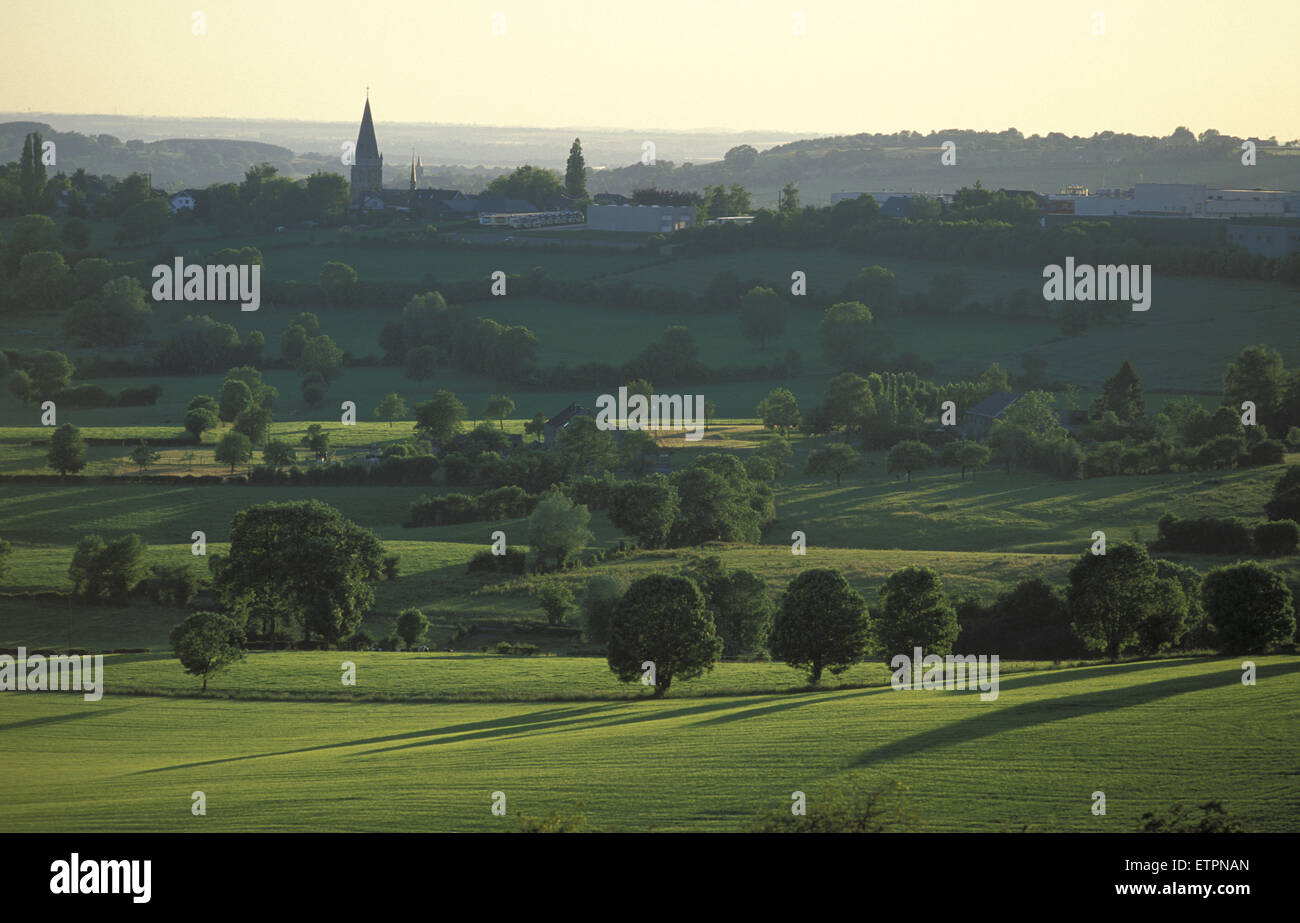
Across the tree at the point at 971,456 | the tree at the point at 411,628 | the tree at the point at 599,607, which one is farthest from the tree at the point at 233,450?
the tree at the point at 971,456

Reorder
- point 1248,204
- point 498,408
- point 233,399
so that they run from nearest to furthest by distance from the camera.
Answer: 1. point 233,399
2. point 498,408
3. point 1248,204

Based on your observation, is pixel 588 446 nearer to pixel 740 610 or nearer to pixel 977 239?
pixel 740 610

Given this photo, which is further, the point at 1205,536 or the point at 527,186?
the point at 527,186

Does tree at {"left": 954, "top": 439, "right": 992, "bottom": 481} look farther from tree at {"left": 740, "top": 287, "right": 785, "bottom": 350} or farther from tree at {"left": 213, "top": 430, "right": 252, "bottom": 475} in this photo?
tree at {"left": 213, "top": 430, "right": 252, "bottom": 475}

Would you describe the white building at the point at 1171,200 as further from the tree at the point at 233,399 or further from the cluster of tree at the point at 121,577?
the cluster of tree at the point at 121,577
